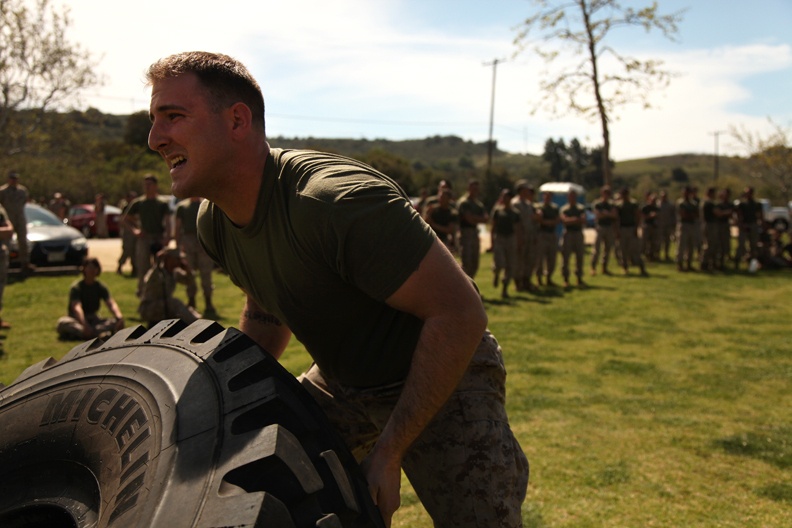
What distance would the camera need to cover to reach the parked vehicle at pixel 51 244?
49.5 feet

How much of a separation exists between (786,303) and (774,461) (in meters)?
9.05

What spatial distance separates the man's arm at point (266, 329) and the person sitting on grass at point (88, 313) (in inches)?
264

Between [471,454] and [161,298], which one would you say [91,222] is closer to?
[161,298]

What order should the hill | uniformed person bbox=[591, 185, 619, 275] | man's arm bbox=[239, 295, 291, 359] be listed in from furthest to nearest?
the hill, uniformed person bbox=[591, 185, 619, 275], man's arm bbox=[239, 295, 291, 359]

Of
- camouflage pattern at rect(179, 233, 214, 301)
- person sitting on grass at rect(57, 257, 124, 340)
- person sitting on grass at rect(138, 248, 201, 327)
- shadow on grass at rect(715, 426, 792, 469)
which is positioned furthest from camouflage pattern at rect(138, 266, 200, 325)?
shadow on grass at rect(715, 426, 792, 469)

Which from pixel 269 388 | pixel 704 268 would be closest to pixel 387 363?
pixel 269 388

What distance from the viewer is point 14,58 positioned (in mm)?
23797

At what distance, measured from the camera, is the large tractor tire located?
155 cm

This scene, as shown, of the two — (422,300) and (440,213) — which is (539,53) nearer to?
(440,213)

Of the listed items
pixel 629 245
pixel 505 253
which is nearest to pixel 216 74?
pixel 505 253

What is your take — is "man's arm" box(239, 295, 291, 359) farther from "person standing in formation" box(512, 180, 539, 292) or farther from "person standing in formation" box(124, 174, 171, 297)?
"person standing in formation" box(512, 180, 539, 292)

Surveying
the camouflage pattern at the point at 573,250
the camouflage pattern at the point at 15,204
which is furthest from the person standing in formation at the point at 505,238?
the camouflage pattern at the point at 15,204

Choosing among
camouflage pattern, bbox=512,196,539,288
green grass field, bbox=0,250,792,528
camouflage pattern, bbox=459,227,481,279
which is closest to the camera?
green grass field, bbox=0,250,792,528

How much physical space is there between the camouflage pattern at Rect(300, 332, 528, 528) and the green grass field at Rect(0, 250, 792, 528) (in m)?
1.79
